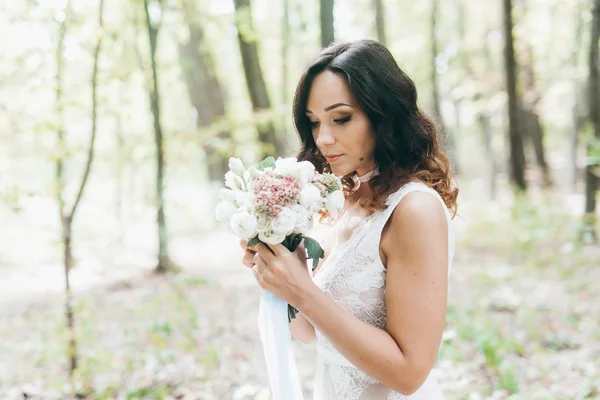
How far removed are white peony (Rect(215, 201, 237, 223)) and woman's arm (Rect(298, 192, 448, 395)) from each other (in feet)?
1.12

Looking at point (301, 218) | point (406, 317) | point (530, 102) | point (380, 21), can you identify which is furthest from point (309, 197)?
point (530, 102)

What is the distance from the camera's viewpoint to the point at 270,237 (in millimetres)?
1399

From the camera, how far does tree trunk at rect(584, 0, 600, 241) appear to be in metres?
6.82

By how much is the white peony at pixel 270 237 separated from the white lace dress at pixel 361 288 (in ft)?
1.25

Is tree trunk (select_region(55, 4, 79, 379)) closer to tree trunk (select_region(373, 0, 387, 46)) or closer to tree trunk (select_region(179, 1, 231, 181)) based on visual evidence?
tree trunk (select_region(179, 1, 231, 181))

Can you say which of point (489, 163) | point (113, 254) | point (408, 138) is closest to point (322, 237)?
point (408, 138)

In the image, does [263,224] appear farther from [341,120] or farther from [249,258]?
[341,120]

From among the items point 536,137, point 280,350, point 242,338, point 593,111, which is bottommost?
point 536,137

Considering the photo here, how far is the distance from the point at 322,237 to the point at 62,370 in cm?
367

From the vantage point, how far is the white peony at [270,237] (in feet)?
4.57

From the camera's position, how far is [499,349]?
4.32 meters

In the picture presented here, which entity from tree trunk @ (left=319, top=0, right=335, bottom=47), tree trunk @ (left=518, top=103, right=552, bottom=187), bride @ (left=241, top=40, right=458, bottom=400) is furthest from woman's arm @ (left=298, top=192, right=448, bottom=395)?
tree trunk @ (left=518, top=103, right=552, bottom=187)

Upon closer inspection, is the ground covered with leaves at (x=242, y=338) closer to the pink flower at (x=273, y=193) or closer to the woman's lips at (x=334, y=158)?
the woman's lips at (x=334, y=158)

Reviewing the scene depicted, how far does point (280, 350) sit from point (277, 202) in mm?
608
